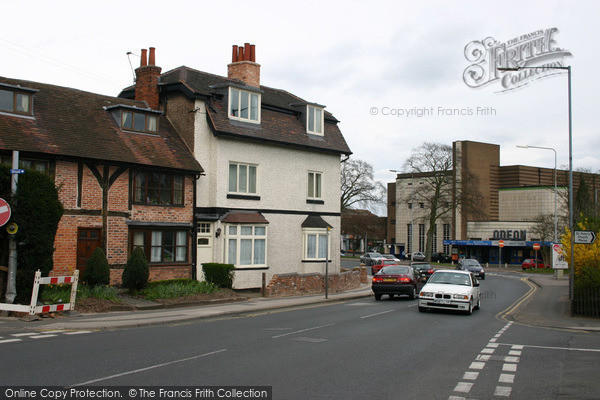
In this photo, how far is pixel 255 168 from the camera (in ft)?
93.3

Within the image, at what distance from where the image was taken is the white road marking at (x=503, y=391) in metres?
8.63

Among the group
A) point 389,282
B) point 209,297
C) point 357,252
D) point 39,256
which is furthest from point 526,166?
point 39,256

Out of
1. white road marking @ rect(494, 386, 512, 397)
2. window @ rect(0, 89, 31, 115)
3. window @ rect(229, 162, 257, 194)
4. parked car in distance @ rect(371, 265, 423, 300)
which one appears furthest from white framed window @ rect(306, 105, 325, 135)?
white road marking @ rect(494, 386, 512, 397)

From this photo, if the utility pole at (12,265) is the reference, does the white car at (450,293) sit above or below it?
below

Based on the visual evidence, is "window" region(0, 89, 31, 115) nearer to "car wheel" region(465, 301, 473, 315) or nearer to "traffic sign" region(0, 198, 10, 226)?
"traffic sign" region(0, 198, 10, 226)

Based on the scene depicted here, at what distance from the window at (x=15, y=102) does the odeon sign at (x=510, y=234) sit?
62.2 metres

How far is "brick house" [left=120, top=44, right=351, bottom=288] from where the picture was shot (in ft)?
87.3

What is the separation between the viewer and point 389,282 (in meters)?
25.5

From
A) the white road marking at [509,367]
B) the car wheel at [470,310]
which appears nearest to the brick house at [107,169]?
the car wheel at [470,310]

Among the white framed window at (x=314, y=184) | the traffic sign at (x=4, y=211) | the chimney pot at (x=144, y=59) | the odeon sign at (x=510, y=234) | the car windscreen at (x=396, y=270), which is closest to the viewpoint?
the traffic sign at (x=4, y=211)

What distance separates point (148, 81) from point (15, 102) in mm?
7479

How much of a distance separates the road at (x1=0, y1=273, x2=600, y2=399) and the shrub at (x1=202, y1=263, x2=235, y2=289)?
7801 millimetres

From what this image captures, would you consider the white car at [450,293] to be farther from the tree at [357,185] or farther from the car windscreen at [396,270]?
the tree at [357,185]

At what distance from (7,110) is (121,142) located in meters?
4.33
